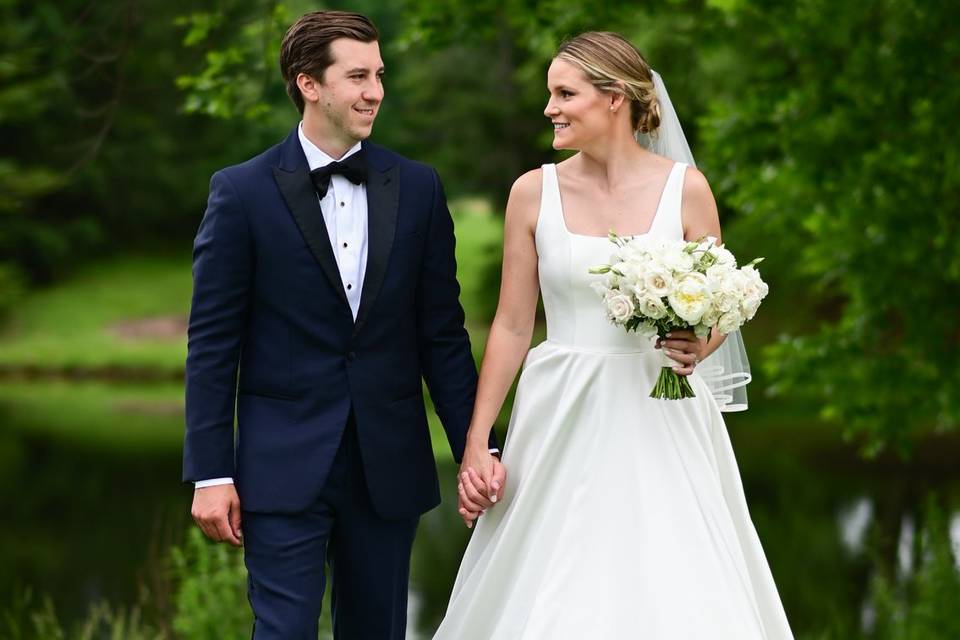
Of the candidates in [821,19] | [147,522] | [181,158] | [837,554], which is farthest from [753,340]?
[181,158]

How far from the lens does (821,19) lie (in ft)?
25.0

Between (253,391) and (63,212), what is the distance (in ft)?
94.5

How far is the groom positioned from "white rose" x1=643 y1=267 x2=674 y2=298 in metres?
0.64

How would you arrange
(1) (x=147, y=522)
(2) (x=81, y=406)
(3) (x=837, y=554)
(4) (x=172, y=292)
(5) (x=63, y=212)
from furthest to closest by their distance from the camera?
(5) (x=63, y=212)
(4) (x=172, y=292)
(2) (x=81, y=406)
(1) (x=147, y=522)
(3) (x=837, y=554)

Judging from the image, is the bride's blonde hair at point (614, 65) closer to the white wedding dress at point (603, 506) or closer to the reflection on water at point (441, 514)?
the white wedding dress at point (603, 506)

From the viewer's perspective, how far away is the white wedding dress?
11.5 ft

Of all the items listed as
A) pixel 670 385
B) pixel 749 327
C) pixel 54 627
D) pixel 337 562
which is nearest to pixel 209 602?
pixel 54 627

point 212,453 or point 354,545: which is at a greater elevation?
point 212,453

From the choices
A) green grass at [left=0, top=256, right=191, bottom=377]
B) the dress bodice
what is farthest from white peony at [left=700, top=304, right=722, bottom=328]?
green grass at [left=0, top=256, right=191, bottom=377]

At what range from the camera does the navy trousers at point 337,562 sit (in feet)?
11.5

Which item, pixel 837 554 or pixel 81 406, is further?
pixel 81 406

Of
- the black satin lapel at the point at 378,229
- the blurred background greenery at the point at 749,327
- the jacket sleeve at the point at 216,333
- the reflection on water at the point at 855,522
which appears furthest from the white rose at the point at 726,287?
the reflection on water at the point at 855,522

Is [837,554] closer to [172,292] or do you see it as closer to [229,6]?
[229,6]

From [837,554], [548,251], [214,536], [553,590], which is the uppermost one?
[548,251]
